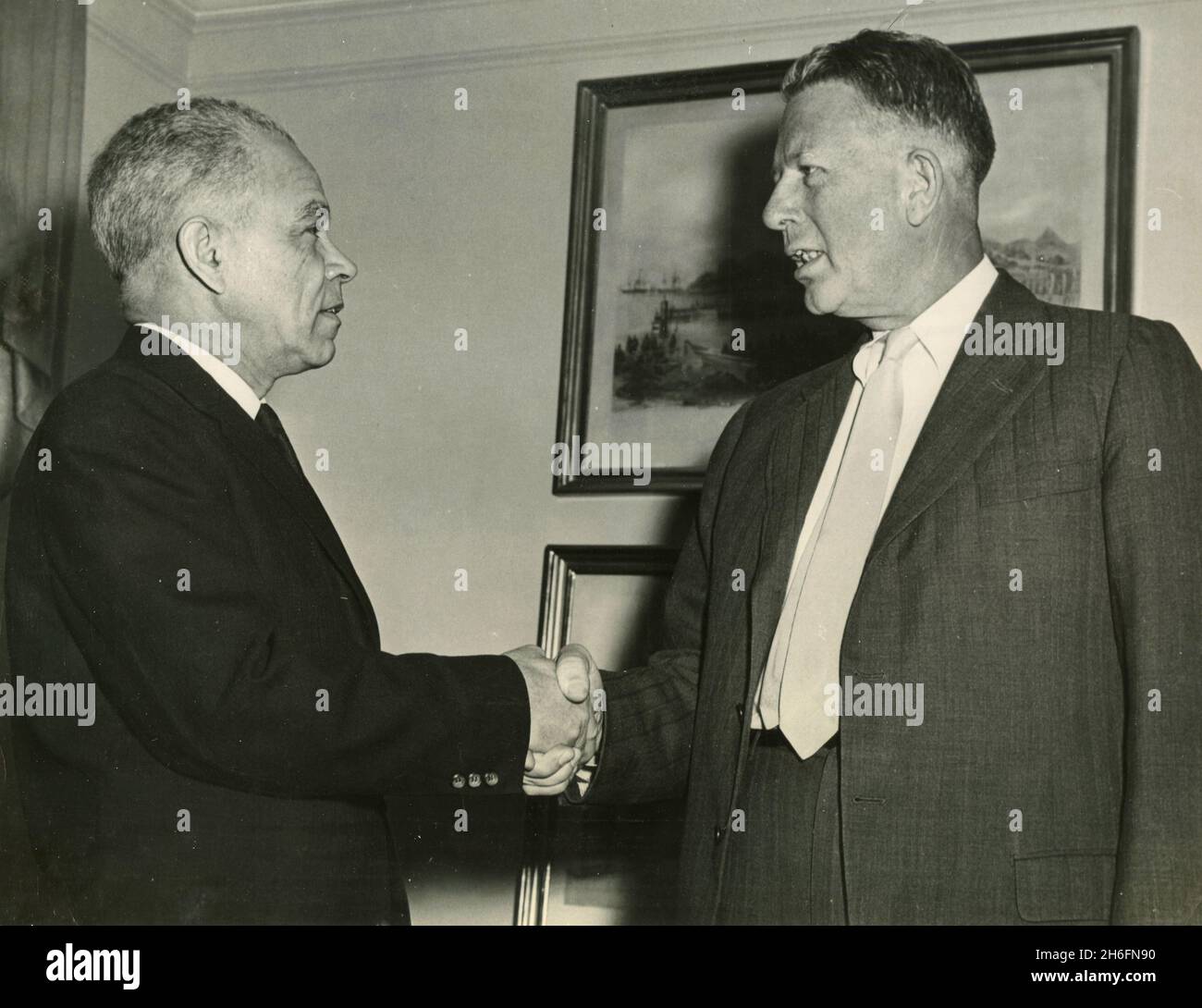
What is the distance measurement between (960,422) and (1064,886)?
664mm

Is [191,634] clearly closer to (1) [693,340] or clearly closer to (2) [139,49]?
(1) [693,340]

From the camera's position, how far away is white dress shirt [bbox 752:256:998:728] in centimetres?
218

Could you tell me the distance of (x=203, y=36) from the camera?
380 cm

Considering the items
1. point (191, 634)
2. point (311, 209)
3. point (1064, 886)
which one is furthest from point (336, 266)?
point (1064, 886)

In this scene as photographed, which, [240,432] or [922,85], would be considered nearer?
[240,432]

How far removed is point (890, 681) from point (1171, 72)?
1627 millimetres

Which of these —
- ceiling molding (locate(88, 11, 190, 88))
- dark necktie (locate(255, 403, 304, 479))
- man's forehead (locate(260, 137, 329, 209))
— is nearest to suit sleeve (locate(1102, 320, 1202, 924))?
dark necktie (locate(255, 403, 304, 479))

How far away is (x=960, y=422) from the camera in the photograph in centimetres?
205

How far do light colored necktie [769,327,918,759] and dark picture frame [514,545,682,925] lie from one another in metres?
0.94

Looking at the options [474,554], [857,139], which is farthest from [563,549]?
[857,139]

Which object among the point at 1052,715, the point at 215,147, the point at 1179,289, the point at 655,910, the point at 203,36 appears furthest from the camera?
the point at 203,36

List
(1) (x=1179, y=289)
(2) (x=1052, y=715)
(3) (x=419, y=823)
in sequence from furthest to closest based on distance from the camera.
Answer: (3) (x=419, y=823)
(1) (x=1179, y=289)
(2) (x=1052, y=715)

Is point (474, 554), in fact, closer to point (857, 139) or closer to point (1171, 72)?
point (857, 139)

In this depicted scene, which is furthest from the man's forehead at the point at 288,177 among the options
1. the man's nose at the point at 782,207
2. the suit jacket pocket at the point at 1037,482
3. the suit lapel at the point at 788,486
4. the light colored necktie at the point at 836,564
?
the suit jacket pocket at the point at 1037,482
